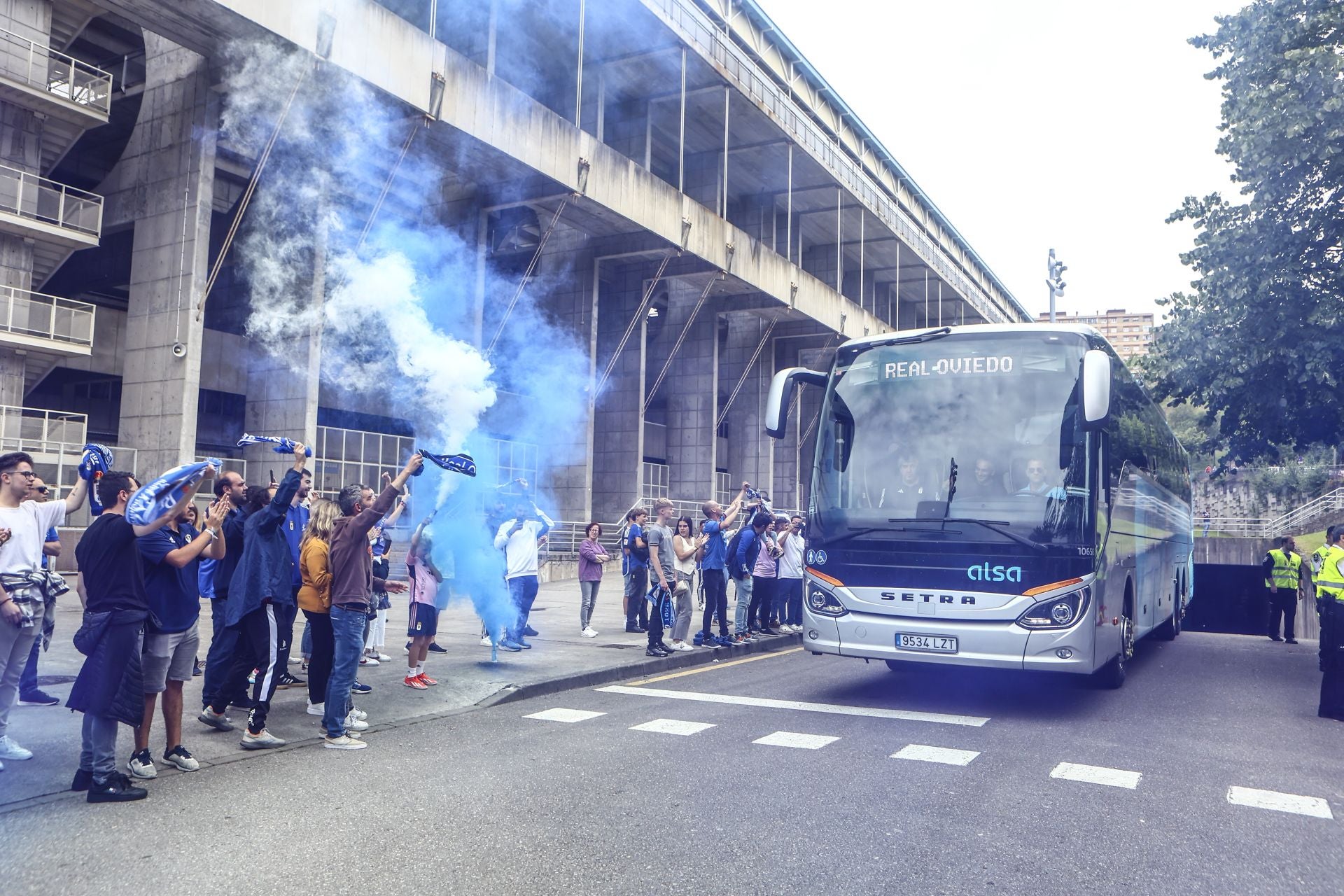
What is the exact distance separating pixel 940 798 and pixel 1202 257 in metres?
14.9

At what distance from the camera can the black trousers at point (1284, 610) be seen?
51.9 ft

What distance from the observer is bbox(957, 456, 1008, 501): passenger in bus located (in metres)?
7.71

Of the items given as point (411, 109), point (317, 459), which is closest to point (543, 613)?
point (317, 459)

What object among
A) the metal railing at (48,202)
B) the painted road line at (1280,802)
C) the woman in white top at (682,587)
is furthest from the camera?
the metal railing at (48,202)

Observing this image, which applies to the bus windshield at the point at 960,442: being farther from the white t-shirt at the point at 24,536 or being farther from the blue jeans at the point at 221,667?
the white t-shirt at the point at 24,536

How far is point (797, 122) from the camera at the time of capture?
29844 millimetres

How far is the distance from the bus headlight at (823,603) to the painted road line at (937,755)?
1814 millimetres

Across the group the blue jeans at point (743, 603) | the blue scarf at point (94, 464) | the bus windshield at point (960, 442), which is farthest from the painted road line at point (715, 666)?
the blue scarf at point (94, 464)

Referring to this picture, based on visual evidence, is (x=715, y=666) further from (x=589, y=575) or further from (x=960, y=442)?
(x=960, y=442)

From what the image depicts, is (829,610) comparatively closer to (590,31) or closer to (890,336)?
(890,336)

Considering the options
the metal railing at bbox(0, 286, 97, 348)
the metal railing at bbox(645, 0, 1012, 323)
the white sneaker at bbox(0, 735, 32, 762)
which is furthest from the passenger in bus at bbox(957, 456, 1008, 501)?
the metal railing at bbox(645, 0, 1012, 323)

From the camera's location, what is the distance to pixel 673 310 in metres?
30.1

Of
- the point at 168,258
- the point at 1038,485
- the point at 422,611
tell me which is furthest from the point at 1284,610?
the point at 168,258

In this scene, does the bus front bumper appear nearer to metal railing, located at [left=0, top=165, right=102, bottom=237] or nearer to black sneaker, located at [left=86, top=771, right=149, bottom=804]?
black sneaker, located at [left=86, top=771, right=149, bottom=804]
